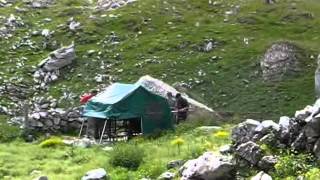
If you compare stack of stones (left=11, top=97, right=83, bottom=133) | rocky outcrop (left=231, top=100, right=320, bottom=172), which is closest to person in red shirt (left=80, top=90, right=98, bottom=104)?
stack of stones (left=11, top=97, right=83, bottom=133)

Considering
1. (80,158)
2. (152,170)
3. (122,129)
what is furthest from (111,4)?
(152,170)

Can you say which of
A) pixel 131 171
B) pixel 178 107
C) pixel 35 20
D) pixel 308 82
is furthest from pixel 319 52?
pixel 131 171

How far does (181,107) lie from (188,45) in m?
15.2

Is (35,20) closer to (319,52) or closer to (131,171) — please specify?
(319,52)

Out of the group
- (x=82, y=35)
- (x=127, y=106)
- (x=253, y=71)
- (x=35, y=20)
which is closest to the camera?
(x=127, y=106)

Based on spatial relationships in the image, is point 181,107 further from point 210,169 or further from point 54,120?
point 210,169

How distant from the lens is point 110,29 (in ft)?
200

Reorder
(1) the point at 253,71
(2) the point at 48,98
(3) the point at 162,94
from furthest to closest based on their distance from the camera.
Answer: (1) the point at 253,71
(2) the point at 48,98
(3) the point at 162,94

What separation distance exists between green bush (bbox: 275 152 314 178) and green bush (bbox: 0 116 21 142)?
67.5ft

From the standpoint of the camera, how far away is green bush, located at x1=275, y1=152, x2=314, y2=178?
62.2ft

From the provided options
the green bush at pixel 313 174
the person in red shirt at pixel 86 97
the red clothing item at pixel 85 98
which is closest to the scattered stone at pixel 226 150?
the green bush at pixel 313 174

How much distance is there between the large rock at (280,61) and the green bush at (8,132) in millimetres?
20049

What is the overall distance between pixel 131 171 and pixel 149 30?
3807 centimetres

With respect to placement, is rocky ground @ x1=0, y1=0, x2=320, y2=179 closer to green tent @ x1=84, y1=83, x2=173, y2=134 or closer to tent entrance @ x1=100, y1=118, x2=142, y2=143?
tent entrance @ x1=100, y1=118, x2=142, y2=143
